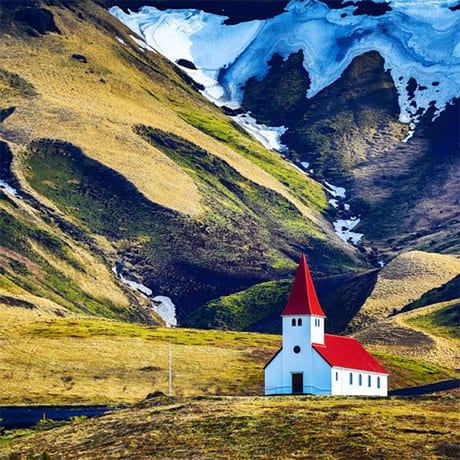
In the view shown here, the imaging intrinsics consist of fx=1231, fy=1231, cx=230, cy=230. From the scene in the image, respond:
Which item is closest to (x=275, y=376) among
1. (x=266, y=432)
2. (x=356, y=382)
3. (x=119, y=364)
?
(x=356, y=382)

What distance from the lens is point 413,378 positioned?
524 ft

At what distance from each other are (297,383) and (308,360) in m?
2.34

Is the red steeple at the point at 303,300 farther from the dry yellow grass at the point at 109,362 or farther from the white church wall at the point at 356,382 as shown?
the dry yellow grass at the point at 109,362

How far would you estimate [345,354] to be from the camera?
114375 mm

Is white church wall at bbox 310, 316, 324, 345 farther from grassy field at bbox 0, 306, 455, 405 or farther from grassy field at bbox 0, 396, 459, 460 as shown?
grassy field at bbox 0, 306, 455, 405

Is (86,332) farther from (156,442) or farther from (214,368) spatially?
(156,442)

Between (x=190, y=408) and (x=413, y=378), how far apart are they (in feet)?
222

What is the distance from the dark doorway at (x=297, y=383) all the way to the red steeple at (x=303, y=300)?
18.5 ft

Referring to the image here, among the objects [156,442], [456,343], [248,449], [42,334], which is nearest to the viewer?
[248,449]

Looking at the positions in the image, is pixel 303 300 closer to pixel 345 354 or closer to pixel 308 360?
pixel 308 360

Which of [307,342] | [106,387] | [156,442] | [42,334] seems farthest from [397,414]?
[42,334]

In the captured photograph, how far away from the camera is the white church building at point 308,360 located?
358 feet

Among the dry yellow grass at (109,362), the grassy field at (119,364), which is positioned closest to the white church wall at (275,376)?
the grassy field at (119,364)

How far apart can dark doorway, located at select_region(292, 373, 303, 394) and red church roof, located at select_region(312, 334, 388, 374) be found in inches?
116
